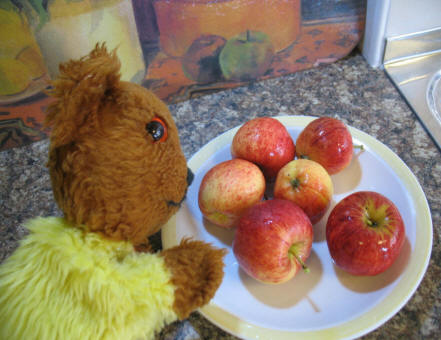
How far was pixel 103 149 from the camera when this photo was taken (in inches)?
15.8

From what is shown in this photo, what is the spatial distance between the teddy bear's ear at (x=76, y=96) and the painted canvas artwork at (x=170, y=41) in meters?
0.33

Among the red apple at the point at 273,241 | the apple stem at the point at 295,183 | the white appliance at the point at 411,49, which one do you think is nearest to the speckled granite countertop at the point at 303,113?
the white appliance at the point at 411,49

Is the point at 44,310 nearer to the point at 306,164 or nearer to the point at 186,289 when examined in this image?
the point at 186,289

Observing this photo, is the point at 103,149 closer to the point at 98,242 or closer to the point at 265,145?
the point at 98,242

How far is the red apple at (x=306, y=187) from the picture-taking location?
23.0 inches

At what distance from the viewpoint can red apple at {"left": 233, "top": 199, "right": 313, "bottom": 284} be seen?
0.51 m

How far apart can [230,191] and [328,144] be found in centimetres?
19

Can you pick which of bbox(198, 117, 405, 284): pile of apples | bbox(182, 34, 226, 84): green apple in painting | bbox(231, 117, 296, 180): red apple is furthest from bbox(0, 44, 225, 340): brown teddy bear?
bbox(182, 34, 226, 84): green apple in painting

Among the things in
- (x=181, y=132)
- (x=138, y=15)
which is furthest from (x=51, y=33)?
(x=181, y=132)

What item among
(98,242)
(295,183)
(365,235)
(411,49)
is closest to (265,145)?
(295,183)

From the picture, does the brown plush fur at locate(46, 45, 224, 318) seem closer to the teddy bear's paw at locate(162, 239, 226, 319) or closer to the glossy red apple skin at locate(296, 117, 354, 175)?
the teddy bear's paw at locate(162, 239, 226, 319)

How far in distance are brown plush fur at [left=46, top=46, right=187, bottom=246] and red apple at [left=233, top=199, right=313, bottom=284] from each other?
16 cm

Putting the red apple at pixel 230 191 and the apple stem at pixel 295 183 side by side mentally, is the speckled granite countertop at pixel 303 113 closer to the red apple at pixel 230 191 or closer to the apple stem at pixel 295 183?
the red apple at pixel 230 191

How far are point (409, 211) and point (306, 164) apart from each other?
182mm
